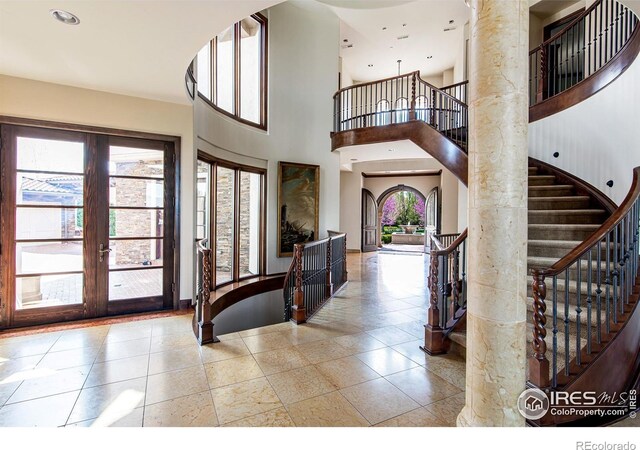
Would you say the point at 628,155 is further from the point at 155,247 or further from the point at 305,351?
the point at 155,247

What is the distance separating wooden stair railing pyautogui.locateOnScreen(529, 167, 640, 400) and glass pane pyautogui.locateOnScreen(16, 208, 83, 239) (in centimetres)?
491

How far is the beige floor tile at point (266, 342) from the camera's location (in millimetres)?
3305

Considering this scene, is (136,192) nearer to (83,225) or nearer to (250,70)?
(83,225)

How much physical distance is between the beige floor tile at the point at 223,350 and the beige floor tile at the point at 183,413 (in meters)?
0.65

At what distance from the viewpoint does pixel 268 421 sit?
216 centimetres

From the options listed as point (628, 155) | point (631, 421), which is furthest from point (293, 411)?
point (628, 155)

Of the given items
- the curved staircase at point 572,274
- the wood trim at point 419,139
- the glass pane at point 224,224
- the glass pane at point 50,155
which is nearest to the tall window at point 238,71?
the glass pane at point 224,224

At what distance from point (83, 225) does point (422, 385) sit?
14.2ft

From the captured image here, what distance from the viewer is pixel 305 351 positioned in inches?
128

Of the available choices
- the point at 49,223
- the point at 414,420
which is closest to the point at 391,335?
the point at 414,420

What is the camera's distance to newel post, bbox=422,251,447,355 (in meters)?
3.21

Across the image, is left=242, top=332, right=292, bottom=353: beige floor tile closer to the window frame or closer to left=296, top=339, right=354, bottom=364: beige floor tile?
left=296, top=339, right=354, bottom=364: beige floor tile

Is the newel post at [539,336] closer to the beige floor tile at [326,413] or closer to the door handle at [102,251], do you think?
the beige floor tile at [326,413]

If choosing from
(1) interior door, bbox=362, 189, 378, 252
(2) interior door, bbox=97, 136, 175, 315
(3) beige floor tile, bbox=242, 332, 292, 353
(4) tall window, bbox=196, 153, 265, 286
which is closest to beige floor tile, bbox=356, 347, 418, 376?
(3) beige floor tile, bbox=242, 332, 292, 353
